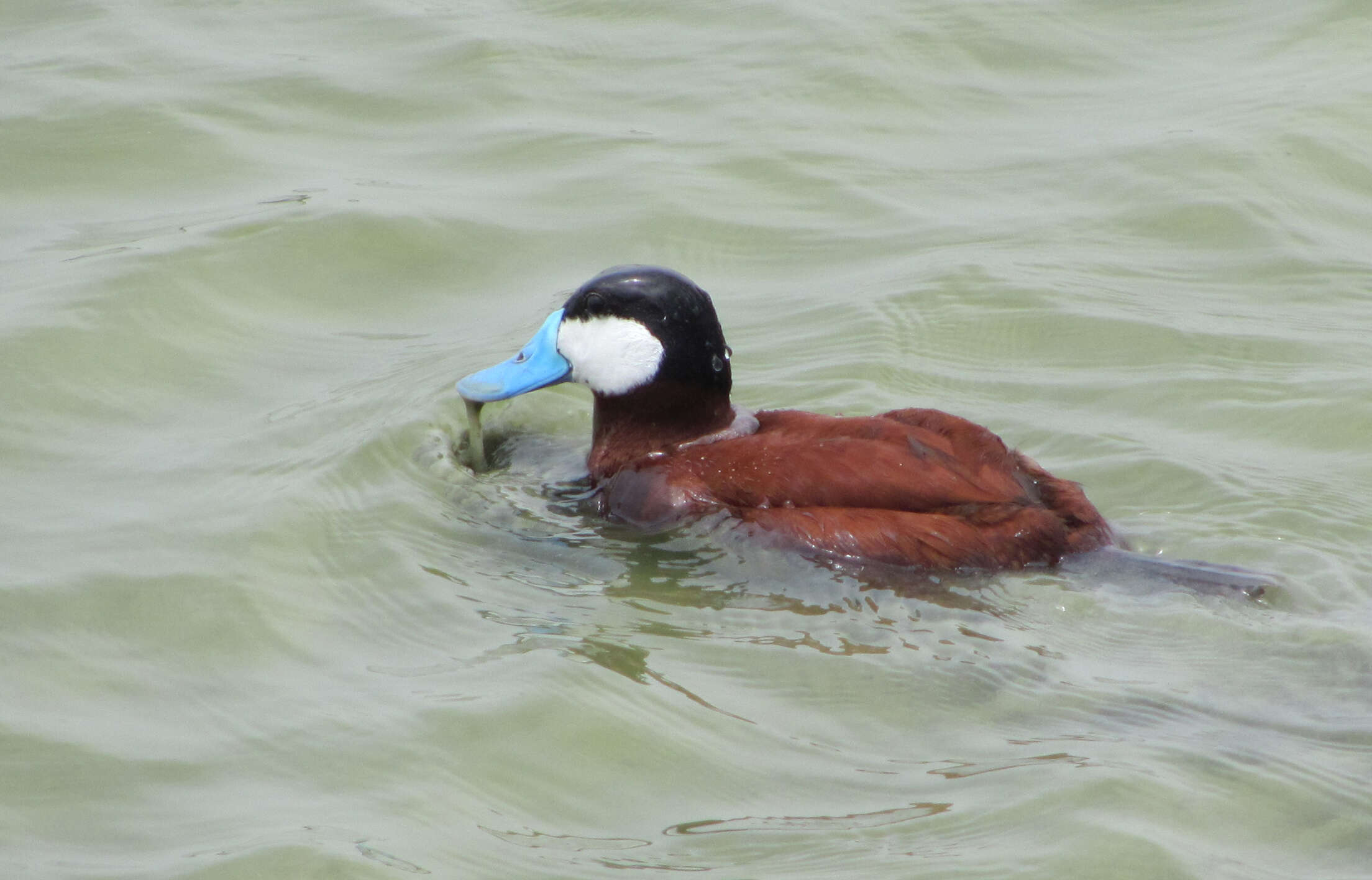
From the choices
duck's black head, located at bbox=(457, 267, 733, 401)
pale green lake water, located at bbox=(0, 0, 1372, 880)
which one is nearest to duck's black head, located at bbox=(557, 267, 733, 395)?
duck's black head, located at bbox=(457, 267, 733, 401)

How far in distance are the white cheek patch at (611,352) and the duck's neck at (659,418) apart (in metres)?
0.04

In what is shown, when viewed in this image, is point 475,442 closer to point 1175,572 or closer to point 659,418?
point 659,418

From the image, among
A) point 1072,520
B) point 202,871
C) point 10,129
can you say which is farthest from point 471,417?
point 10,129

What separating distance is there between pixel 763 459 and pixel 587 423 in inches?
55.3

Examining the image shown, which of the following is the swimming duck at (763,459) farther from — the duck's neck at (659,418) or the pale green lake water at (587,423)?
the pale green lake water at (587,423)

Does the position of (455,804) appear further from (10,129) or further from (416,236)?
(10,129)

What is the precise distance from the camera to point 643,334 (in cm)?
520

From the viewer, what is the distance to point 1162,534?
514 cm

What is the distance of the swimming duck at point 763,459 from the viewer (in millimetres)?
4652

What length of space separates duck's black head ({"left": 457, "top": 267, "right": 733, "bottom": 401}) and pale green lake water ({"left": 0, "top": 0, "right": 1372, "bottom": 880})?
434 mm

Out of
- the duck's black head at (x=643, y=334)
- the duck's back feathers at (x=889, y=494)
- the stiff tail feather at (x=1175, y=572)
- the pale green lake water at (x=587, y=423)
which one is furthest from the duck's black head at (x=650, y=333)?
the stiff tail feather at (x=1175, y=572)

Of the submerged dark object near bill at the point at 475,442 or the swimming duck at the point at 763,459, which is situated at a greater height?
the swimming duck at the point at 763,459

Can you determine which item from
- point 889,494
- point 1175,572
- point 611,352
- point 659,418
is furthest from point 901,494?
point 611,352

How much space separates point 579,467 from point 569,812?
6.55ft
